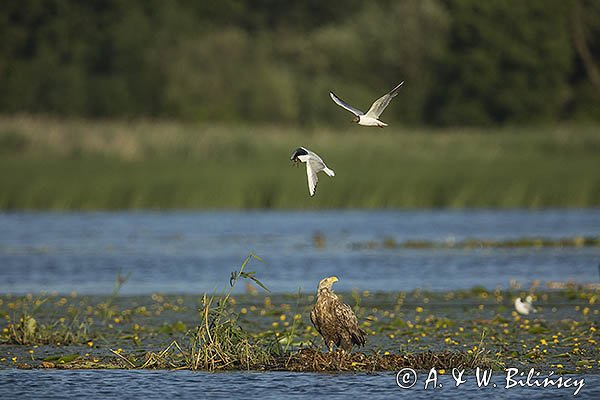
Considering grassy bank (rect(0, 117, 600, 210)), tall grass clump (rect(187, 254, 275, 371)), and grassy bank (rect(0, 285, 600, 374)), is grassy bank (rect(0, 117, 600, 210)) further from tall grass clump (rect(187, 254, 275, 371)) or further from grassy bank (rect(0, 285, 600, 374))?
tall grass clump (rect(187, 254, 275, 371))

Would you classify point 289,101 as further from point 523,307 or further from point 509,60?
point 523,307

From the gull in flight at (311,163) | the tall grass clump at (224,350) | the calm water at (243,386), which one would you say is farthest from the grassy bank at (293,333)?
the gull in flight at (311,163)

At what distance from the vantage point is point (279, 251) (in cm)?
2275

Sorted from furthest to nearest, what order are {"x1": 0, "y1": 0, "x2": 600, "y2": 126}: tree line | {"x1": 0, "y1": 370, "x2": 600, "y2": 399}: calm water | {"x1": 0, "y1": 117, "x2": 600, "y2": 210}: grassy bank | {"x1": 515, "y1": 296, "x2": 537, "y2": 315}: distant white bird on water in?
{"x1": 0, "y1": 0, "x2": 600, "y2": 126}: tree line → {"x1": 0, "y1": 117, "x2": 600, "y2": 210}: grassy bank → {"x1": 515, "y1": 296, "x2": 537, "y2": 315}: distant white bird on water → {"x1": 0, "y1": 370, "x2": 600, "y2": 399}: calm water

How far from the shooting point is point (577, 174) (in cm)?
3009

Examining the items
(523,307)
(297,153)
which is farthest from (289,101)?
(297,153)

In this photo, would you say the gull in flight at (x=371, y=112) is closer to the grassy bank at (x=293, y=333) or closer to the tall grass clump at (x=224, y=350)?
the tall grass clump at (x=224, y=350)

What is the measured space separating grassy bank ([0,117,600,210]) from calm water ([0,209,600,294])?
0.48 metres

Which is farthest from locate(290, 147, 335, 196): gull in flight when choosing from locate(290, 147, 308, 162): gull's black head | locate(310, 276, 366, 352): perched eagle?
locate(310, 276, 366, 352): perched eagle

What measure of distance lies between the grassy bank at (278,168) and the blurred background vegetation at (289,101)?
0.05m

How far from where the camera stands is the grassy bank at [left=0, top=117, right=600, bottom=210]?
2992 centimetres

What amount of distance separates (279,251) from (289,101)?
1129 inches

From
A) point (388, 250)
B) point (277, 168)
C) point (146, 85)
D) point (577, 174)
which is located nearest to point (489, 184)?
point (577, 174)

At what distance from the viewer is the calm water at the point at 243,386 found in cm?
990
